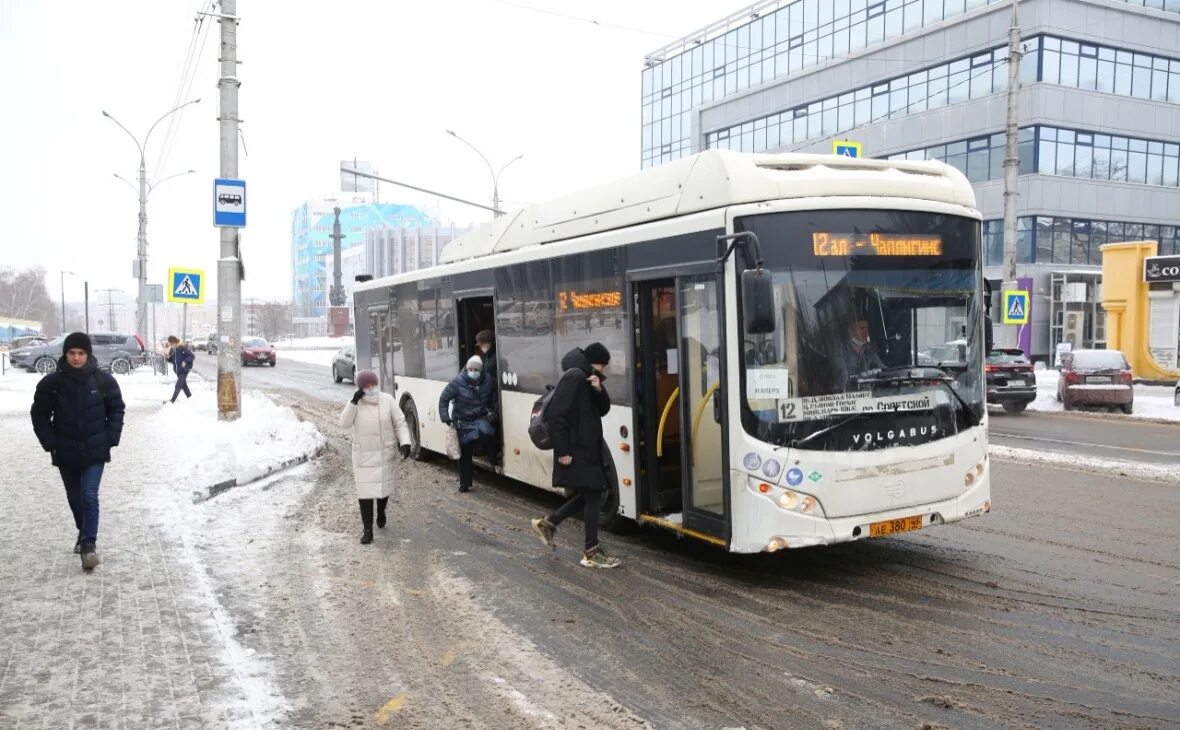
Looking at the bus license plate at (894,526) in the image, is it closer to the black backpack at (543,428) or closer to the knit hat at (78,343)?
the black backpack at (543,428)

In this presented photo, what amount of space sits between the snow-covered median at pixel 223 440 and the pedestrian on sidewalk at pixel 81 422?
3002mm

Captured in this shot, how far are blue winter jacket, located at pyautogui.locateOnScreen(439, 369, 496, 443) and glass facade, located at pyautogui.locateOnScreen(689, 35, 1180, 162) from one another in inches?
1183

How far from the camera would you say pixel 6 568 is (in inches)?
299

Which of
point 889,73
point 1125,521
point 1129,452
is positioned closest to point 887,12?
point 889,73

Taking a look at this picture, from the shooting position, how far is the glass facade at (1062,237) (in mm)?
41375

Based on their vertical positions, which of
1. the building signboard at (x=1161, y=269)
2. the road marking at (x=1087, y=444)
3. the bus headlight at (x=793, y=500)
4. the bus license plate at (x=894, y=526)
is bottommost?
the road marking at (x=1087, y=444)

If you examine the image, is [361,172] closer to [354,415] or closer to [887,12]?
[354,415]

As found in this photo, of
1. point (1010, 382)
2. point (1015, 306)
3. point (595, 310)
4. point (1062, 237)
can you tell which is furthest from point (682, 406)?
point (1062, 237)

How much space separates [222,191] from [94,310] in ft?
594

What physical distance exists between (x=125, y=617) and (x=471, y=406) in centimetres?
514

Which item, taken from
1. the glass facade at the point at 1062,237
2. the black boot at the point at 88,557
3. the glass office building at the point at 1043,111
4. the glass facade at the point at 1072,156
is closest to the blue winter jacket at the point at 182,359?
the black boot at the point at 88,557

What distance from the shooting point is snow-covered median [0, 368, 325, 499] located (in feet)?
39.1

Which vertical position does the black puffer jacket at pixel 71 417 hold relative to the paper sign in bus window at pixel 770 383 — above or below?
below

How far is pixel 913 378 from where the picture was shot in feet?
23.1
